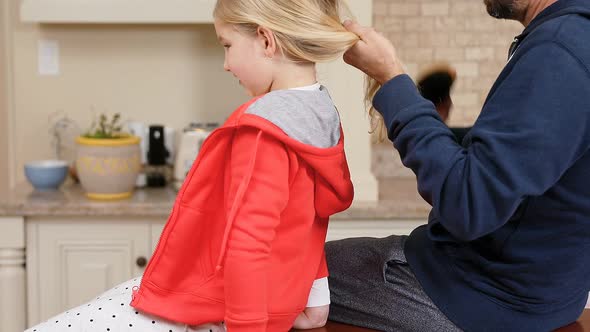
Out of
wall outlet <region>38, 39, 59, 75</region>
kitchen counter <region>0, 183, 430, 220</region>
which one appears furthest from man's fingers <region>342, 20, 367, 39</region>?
wall outlet <region>38, 39, 59, 75</region>

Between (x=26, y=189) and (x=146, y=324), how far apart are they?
5.33 feet

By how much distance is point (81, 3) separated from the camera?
288 cm

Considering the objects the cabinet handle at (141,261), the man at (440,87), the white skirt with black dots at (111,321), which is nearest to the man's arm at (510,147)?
the white skirt with black dots at (111,321)

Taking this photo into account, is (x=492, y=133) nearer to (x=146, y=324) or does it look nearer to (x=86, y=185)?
(x=146, y=324)

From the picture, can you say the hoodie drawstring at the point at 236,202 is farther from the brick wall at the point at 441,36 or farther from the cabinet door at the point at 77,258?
the brick wall at the point at 441,36

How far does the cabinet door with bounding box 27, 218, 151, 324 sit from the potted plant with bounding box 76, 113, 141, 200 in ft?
0.43

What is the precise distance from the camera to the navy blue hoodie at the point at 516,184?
1229 millimetres

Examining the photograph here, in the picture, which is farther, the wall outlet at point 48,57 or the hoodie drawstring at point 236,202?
the wall outlet at point 48,57

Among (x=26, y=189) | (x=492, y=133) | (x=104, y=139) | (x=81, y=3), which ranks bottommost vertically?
(x=26, y=189)

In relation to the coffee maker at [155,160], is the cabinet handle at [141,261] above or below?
below

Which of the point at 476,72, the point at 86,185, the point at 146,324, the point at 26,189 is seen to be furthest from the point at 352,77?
the point at 146,324

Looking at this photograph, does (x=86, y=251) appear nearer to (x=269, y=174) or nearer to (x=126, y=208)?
(x=126, y=208)

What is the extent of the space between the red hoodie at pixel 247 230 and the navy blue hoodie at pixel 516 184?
7.3 inches

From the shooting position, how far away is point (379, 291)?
5.11ft
